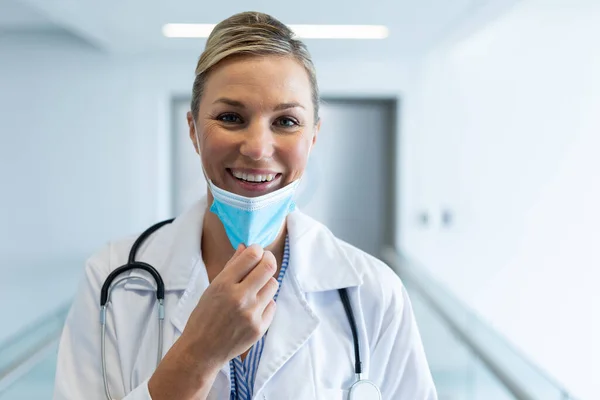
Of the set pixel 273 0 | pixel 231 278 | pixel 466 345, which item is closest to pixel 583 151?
pixel 466 345

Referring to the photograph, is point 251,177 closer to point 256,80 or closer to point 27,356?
point 256,80

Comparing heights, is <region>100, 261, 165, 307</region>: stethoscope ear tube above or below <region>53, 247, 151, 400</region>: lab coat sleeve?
above

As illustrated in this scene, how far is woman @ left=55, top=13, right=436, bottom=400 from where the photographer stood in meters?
0.98

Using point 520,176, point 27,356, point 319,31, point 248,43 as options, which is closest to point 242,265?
point 248,43

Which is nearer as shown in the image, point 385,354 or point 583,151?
point 385,354

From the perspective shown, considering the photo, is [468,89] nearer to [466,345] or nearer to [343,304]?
[466,345]

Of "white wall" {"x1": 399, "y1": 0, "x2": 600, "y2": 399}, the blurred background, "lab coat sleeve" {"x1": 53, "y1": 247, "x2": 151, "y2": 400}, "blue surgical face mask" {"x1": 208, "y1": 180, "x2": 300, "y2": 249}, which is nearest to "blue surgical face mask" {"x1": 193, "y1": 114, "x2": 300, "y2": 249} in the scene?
"blue surgical face mask" {"x1": 208, "y1": 180, "x2": 300, "y2": 249}

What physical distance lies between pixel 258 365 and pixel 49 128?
322cm

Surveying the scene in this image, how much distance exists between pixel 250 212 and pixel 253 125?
146 mm

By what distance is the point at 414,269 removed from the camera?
12.0ft

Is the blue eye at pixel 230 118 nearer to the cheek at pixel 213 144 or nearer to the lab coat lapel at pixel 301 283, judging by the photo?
the cheek at pixel 213 144

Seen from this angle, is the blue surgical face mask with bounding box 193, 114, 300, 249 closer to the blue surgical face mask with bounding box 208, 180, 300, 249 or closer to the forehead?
the blue surgical face mask with bounding box 208, 180, 300, 249

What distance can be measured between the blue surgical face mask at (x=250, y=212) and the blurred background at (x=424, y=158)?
2691 millimetres

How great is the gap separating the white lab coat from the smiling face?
21 cm
